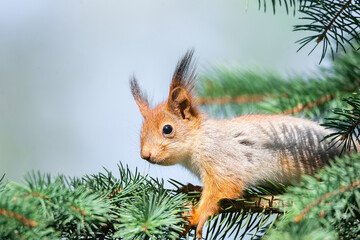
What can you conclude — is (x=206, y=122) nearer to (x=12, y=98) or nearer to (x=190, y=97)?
(x=190, y=97)

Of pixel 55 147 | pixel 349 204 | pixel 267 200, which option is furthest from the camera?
pixel 55 147

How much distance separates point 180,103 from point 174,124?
0.37 feet

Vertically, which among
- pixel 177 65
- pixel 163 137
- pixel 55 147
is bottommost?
pixel 55 147

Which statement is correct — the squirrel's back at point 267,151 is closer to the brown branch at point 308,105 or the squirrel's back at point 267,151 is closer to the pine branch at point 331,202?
the brown branch at point 308,105

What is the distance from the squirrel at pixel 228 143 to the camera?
7.25ft

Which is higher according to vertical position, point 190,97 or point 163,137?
point 190,97

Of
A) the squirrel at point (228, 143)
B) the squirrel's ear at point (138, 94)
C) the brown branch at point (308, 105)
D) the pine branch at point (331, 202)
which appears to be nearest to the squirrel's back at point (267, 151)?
the squirrel at point (228, 143)

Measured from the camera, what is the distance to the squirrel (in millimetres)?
2209

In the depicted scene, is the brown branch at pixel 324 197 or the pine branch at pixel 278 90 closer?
the brown branch at pixel 324 197

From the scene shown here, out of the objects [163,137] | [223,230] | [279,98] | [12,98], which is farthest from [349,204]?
[12,98]

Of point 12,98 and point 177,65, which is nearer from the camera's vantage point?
point 177,65

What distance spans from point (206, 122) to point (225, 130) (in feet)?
0.41

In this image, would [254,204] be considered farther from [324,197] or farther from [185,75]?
[185,75]

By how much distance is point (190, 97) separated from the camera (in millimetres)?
2379
